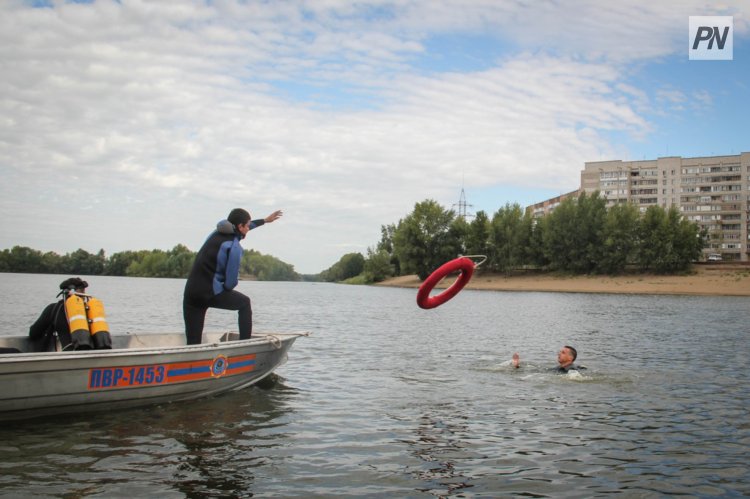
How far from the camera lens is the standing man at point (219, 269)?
12117mm

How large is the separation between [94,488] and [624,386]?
12068mm

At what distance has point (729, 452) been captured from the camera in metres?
9.76

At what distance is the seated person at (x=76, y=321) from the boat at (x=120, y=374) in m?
0.49

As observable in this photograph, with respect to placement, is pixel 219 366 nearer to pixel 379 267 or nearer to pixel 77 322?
pixel 77 322

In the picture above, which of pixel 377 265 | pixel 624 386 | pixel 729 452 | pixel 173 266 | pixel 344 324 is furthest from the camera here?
pixel 173 266

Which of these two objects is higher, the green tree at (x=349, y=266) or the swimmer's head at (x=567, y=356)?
the green tree at (x=349, y=266)

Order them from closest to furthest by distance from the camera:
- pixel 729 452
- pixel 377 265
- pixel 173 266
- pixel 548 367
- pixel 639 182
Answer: pixel 729 452 < pixel 548 367 < pixel 377 265 < pixel 639 182 < pixel 173 266

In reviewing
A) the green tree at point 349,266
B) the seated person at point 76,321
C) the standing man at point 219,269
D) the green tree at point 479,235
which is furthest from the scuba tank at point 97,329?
the green tree at point 349,266

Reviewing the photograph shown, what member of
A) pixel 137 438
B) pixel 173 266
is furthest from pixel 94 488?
pixel 173 266

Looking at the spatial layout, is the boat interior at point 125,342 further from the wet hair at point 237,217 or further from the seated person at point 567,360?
the seated person at point 567,360

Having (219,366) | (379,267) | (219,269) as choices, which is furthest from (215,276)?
(379,267)

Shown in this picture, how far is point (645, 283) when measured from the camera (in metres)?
86.5

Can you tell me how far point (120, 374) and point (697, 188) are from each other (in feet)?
550

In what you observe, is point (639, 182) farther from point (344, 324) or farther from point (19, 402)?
point (19, 402)
